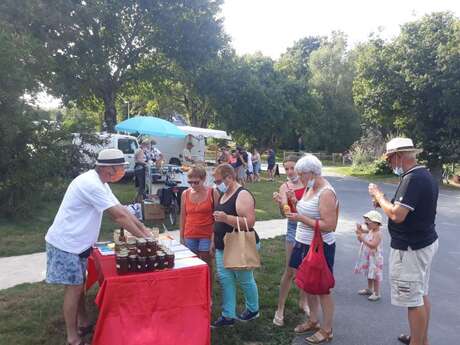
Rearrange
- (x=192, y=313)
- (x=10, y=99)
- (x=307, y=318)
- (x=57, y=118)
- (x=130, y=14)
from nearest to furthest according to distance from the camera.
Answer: (x=192, y=313), (x=307, y=318), (x=10, y=99), (x=57, y=118), (x=130, y=14)

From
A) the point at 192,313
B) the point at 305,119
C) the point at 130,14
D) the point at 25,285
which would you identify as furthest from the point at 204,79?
the point at 192,313

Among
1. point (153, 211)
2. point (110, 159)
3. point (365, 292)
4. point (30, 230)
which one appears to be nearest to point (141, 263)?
point (110, 159)

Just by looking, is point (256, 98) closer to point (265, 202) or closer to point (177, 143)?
point (177, 143)

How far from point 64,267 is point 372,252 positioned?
3.70 m

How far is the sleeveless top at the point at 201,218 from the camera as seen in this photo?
4953 millimetres

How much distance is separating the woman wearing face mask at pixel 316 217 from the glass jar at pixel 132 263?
1507 mm

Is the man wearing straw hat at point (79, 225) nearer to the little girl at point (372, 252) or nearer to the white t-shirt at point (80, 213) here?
the white t-shirt at point (80, 213)

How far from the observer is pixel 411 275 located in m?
3.78

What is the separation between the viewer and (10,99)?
376 inches

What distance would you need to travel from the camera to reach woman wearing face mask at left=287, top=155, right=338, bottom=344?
4094mm

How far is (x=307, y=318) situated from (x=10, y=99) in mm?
7833

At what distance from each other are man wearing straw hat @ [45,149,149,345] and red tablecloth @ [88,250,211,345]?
0.91 ft

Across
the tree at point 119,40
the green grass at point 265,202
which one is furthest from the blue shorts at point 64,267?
the tree at point 119,40

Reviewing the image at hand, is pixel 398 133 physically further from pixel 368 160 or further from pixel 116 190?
pixel 116 190
